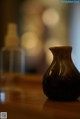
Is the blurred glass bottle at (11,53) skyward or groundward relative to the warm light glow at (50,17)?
groundward

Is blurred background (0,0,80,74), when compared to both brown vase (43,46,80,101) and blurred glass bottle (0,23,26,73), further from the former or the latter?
brown vase (43,46,80,101)

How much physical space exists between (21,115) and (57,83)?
8 centimetres

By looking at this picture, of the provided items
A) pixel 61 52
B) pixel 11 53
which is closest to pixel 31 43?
pixel 11 53

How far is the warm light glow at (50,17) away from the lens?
113 centimetres

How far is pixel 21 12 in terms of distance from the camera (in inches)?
48.0

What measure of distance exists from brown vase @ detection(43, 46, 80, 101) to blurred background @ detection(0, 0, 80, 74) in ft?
2.04

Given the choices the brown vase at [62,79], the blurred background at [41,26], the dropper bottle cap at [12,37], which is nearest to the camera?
the brown vase at [62,79]

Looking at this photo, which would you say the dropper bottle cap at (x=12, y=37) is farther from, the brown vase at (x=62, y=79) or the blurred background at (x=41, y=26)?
the brown vase at (x=62, y=79)

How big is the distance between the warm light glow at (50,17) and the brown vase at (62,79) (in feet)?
2.35

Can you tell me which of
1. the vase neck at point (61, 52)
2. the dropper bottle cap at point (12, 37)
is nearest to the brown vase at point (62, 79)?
the vase neck at point (61, 52)

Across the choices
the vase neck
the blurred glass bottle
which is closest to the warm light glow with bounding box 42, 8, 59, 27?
the blurred glass bottle

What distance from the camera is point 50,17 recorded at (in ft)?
3.75

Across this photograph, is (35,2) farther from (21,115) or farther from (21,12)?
(21,115)

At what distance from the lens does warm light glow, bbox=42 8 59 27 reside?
1132 millimetres
